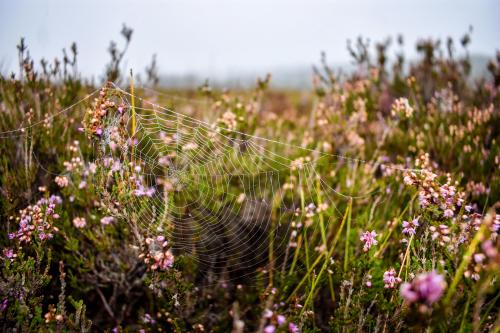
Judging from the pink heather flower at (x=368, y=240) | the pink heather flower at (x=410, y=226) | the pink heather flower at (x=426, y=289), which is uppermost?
the pink heather flower at (x=426, y=289)

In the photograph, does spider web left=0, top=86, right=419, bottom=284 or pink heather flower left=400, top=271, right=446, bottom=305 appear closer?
pink heather flower left=400, top=271, right=446, bottom=305

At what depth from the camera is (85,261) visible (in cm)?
230

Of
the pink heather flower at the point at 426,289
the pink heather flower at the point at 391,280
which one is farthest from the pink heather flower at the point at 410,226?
the pink heather flower at the point at 426,289

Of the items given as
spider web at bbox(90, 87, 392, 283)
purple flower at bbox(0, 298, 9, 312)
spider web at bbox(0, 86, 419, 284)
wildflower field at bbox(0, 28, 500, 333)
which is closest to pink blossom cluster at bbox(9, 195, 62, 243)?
wildflower field at bbox(0, 28, 500, 333)

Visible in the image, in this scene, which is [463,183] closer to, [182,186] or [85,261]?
[182,186]

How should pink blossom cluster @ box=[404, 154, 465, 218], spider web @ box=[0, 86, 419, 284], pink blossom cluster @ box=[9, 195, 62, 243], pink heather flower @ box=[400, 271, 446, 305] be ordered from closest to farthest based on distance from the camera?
pink heather flower @ box=[400, 271, 446, 305]
pink blossom cluster @ box=[404, 154, 465, 218]
pink blossom cluster @ box=[9, 195, 62, 243]
spider web @ box=[0, 86, 419, 284]

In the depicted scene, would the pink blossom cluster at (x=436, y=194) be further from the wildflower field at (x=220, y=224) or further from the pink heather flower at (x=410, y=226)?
the pink heather flower at (x=410, y=226)

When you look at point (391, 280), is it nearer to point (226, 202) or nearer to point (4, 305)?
point (226, 202)

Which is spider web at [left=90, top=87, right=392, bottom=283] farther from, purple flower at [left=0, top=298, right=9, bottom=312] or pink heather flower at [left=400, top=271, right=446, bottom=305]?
pink heather flower at [left=400, top=271, right=446, bottom=305]

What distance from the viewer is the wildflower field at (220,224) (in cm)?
163

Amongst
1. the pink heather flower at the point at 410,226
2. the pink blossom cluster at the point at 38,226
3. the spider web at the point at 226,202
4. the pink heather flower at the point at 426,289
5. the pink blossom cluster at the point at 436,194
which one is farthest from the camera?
the spider web at the point at 226,202

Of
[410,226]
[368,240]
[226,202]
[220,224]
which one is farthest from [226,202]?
[410,226]

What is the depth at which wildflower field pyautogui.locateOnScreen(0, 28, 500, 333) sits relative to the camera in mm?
1634

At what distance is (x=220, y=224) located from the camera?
3107mm
